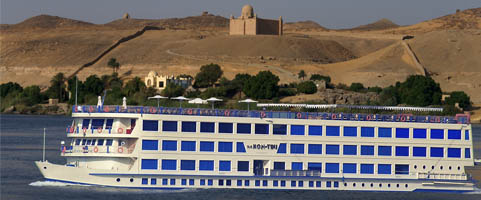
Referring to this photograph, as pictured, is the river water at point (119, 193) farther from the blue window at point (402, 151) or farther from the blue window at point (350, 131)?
the blue window at point (350, 131)

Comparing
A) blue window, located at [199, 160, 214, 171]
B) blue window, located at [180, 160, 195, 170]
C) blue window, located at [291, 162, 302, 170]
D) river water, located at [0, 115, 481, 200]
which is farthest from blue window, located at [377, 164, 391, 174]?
blue window, located at [180, 160, 195, 170]

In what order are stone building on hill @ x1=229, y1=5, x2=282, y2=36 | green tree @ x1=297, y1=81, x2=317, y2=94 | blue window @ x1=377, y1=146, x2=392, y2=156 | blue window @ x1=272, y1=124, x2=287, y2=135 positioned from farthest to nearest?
1. stone building on hill @ x1=229, y1=5, x2=282, y2=36
2. green tree @ x1=297, y1=81, x2=317, y2=94
3. blue window @ x1=377, y1=146, x2=392, y2=156
4. blue window @ x1=272, y1=124, x2=287, y2=135

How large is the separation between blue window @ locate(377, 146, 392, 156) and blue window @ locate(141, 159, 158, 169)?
28.0 feet

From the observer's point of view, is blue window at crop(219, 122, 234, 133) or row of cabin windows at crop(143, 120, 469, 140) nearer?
row of cabin windows at crop(143, 120, 469, 140)

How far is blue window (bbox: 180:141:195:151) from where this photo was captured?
111 ft

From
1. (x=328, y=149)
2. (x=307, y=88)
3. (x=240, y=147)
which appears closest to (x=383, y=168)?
(x=328, y=149)

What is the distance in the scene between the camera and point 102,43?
6506 inches

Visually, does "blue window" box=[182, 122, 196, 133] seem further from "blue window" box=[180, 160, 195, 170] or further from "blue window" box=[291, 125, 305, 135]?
"blue window" box=[291, 125, 305, 135]

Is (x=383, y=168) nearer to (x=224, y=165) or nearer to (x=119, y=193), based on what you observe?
(x=224, y=165)

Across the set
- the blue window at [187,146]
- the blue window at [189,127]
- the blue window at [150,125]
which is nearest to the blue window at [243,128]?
the blue window at [189,127]

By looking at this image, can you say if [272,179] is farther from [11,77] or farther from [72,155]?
[11,77]

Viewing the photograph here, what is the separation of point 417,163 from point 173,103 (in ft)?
181

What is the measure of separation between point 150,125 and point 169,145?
3.30ft

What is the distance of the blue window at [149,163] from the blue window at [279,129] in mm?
4603
